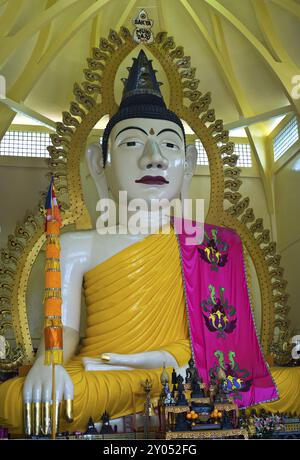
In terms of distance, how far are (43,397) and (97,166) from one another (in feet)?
8.13

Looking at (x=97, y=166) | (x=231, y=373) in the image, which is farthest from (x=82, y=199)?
(x=231, y=373)

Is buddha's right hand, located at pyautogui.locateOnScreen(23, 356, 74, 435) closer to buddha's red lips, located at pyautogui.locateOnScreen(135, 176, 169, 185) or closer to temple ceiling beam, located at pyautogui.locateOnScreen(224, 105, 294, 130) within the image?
buddha's red lips, located at pyautogui.locateOnScreen(135, 176, 169, 185)

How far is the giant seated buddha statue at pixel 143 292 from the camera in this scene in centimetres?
441

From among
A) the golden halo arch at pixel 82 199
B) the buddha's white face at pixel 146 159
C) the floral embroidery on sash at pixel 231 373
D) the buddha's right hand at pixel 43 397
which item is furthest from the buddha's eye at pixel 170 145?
the buddha's right hand at pixel 43 397

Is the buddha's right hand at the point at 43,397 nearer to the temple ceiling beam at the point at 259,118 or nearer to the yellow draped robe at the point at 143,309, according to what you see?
the yellow draped robe at the point at 143,309

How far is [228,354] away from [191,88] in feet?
8.54

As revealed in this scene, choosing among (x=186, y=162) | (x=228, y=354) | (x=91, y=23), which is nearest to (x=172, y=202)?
(x=186, y=162)

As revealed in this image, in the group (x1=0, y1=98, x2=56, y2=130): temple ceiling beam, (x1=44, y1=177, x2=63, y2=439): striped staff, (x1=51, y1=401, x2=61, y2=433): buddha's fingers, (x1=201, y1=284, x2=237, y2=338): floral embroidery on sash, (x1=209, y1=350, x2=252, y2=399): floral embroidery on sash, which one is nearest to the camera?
(x1=51, y1=401, x2=61, y2=433): buddha's fingers

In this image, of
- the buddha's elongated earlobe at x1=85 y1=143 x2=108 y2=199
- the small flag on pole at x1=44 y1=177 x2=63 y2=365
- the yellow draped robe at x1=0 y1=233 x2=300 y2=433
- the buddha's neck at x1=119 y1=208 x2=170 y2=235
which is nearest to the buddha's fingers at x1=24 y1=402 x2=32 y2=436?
the small flag on pole at x1=44 y1=177 x2=63 y2=365

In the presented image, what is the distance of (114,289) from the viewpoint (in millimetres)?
4980

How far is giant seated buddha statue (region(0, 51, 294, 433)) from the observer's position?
14.5 feet

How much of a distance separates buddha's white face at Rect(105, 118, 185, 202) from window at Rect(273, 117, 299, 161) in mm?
2912
